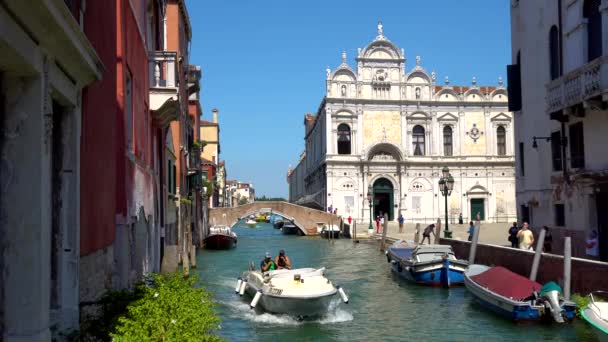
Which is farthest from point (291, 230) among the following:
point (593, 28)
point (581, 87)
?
point (581, 87)

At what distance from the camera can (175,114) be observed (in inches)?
587

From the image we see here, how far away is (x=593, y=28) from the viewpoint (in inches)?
607

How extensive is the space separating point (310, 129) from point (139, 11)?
46945mm

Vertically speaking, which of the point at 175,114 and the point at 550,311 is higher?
the point at 175,114

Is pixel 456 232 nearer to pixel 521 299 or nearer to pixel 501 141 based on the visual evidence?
pixel 501 141

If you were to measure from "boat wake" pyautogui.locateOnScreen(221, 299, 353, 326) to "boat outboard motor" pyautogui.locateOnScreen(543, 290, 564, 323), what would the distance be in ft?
12.8

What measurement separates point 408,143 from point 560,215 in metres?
27.3

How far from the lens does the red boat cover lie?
12508mm

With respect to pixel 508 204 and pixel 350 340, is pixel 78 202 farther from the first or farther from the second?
pixel 508 204

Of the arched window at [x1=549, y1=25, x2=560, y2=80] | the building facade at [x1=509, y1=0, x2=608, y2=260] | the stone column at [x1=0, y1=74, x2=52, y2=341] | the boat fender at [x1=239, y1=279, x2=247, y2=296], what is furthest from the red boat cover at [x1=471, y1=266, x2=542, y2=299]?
the stone column at [x1=0, y1=74, x2=52, y2=341]

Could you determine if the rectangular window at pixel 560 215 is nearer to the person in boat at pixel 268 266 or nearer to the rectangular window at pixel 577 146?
the rectangular window at pixel 577 146

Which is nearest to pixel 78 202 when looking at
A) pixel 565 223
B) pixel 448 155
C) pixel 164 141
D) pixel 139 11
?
pixel 139 11

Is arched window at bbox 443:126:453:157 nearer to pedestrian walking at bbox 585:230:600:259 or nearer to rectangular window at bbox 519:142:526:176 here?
rectangular window at bbox 519:142:526:176

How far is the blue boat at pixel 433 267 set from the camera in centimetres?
1755
